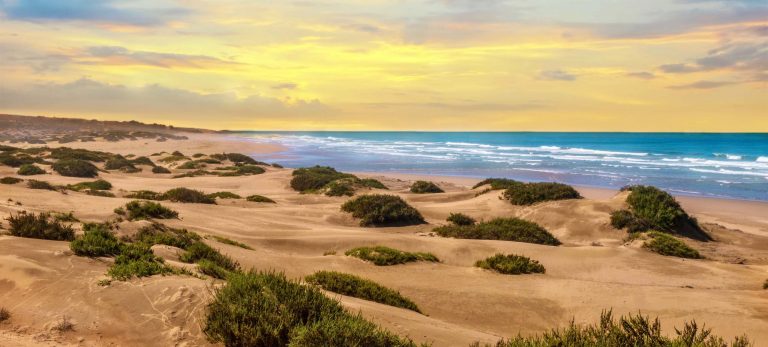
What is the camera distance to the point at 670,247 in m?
15.7

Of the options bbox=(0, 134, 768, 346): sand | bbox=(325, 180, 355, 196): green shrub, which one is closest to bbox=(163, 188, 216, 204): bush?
bbox=(0, 134, 768, 346): sand

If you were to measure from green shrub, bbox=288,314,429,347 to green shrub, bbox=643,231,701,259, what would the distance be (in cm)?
1288

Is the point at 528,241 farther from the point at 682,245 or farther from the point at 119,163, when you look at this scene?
the point at 119,163

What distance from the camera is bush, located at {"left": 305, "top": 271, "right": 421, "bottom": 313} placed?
892 centimetres

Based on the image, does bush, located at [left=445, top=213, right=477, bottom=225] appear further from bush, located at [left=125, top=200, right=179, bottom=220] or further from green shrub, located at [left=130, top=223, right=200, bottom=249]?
green shrub, located at [left=130, top=223, right=200, bottom=249]

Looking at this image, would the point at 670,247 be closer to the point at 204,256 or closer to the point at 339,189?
the point at 204,256

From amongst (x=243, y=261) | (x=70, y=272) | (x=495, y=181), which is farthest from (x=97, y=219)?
(x=495, y=181)

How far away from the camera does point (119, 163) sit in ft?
123

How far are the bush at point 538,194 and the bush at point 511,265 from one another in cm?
947

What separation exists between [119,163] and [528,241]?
31.3m

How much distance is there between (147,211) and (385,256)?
7.40m

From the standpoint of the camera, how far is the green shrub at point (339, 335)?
521 cm

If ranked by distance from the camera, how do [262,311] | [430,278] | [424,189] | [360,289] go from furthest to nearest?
1. [424,189]
2. [430,278]
3. [360,289]
4. [262,311]

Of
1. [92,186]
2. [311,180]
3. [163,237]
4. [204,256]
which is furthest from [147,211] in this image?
[311,180]
